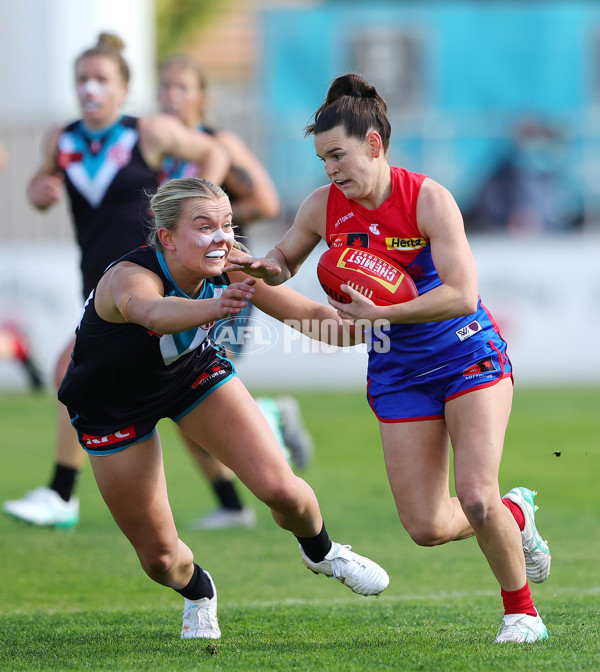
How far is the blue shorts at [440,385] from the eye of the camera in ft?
14.9

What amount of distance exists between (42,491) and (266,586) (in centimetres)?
164

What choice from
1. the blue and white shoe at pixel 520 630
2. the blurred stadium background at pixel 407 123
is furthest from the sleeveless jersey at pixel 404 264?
the blurred stadium background at pixel 407 123

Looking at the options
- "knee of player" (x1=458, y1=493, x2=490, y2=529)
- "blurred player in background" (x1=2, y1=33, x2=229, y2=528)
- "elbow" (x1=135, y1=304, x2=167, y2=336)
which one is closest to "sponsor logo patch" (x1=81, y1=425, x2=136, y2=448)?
"elbow" (x1=135, y1=304, x2=167, y2=336)

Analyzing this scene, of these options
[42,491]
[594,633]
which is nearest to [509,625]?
[594,633]

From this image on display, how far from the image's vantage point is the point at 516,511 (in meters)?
4.77

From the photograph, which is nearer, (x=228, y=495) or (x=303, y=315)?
(x=303, y=315)

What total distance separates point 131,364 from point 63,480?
260cm

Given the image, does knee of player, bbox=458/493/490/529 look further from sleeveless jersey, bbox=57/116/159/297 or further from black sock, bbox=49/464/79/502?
black sock, bbox=49/464/79/502

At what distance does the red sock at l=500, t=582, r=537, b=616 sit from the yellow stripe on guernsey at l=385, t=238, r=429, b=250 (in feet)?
4.52

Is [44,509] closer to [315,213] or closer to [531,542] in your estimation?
[315,213]

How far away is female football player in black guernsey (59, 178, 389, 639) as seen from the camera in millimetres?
4324

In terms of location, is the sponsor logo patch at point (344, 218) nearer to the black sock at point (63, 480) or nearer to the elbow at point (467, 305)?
the elbow at point (467, 305)

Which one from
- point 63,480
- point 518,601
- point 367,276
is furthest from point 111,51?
point 518,601

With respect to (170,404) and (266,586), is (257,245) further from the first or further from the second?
(170,404)
